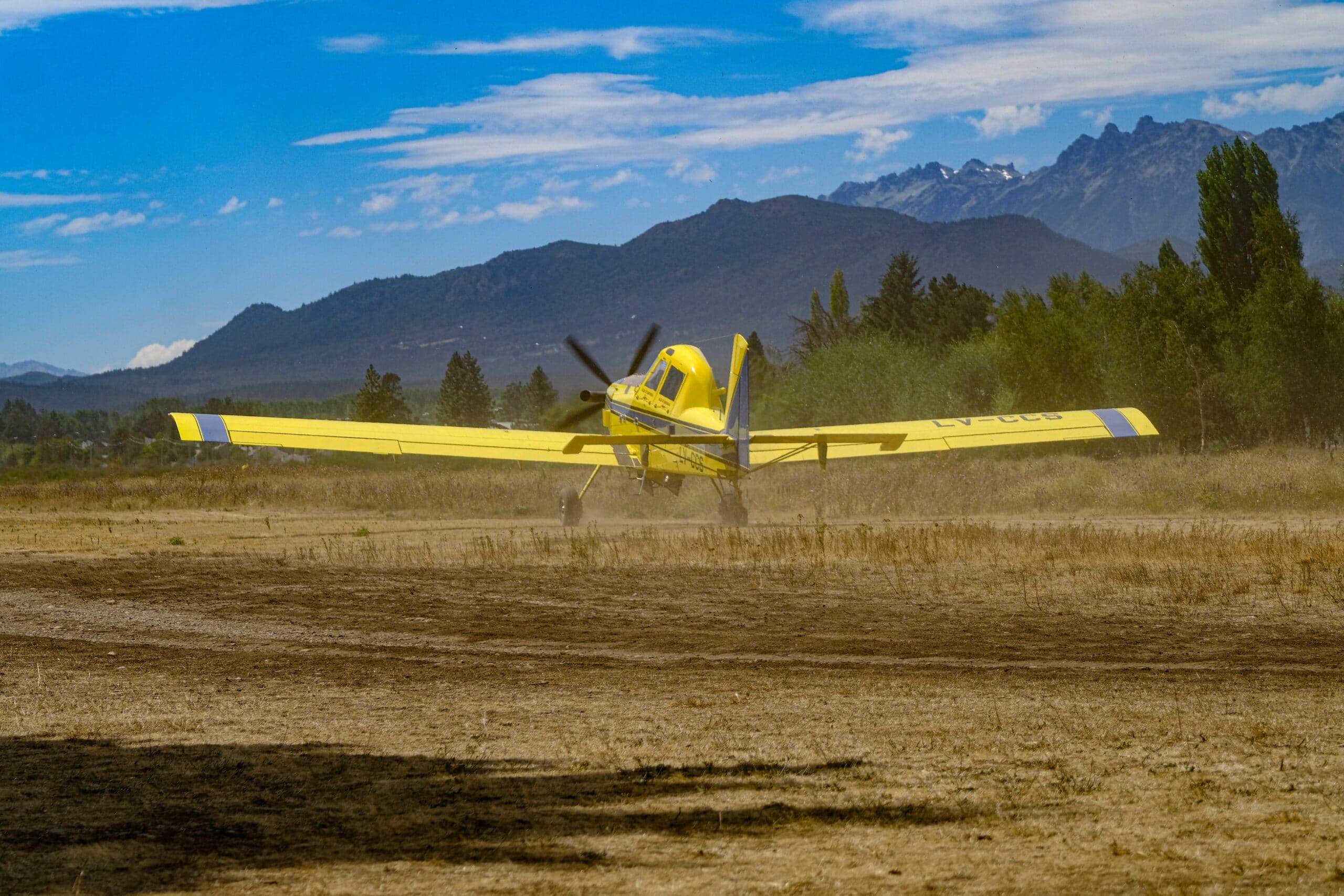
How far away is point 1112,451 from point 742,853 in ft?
167

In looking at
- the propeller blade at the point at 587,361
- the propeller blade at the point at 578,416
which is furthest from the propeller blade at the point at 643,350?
the propeller blade at the point at 578,416

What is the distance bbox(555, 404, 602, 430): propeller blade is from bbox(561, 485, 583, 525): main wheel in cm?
270

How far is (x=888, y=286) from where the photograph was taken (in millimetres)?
102250

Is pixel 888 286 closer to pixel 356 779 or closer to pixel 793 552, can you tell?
pixel 793 552

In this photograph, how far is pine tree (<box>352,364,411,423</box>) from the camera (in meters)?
82.2

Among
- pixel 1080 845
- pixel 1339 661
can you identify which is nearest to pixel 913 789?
pixel 1080 845

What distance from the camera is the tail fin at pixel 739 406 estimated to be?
957 inches

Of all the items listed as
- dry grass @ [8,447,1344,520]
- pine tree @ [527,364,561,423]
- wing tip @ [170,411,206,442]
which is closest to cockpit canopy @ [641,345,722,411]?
dry grass @ [8,447,1344,520]

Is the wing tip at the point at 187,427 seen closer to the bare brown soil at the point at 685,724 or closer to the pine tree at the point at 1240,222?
the bare brown soil at the point at 685,724

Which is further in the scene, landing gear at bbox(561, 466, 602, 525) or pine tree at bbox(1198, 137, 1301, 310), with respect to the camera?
pine tree at bbox(1198, 137, 1301, 310)

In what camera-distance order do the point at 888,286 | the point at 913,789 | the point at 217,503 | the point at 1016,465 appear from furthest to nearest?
the point at 888,286 → the point at 1016,465 → the point at 217,503 → the point at 913,789

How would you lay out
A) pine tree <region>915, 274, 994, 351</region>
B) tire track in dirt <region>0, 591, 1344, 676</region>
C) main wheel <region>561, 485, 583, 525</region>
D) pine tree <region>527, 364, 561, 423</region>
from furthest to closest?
pine tree <region>527, 364, 561, 423</region>
pine tree <region>915, 274, 994, 351</region>
main wheel <region>561, 485, 583, 525</region>
tire track in dirt <region>0, 591, 1344, 676</region>

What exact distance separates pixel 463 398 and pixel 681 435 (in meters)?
89.9

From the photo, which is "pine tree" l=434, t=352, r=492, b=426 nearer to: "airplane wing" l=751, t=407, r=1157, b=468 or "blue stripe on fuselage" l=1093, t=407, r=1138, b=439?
"airplane wing" l=751, t=407, r=1157, b=468
